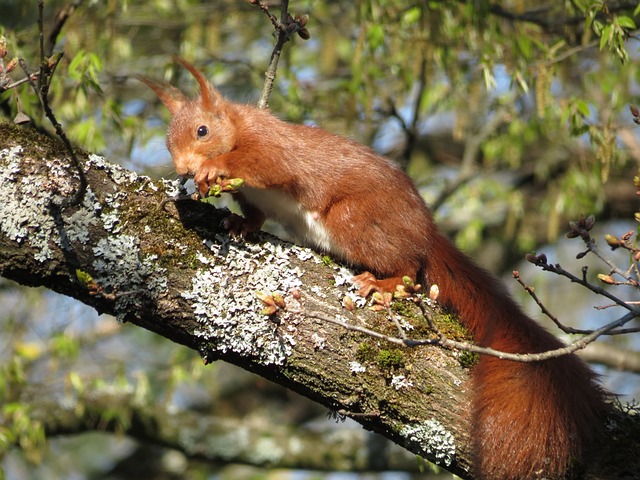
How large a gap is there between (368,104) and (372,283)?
2.32 meters

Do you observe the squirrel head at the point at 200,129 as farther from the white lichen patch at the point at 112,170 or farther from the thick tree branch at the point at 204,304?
the thick tree branch at the point at 204,304

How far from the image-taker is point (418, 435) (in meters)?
2.48

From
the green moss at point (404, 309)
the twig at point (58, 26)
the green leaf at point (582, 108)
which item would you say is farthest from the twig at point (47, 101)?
the green leaf at point (582, 108)

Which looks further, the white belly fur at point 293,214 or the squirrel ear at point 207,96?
the squirrel ear at point 207,96

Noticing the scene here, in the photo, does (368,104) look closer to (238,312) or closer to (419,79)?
(419,79)

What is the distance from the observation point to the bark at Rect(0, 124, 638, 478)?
2.47 meters

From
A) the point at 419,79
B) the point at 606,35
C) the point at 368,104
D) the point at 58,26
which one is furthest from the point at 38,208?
the point at 419,79

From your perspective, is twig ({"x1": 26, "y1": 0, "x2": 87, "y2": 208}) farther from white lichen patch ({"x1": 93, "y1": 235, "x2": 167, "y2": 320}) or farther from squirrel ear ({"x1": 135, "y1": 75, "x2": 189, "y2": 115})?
squirrel ear ({"x1": 135, "y1": 75, "x2": 189, "y2": 115})

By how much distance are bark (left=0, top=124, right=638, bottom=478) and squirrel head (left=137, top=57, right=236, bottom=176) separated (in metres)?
0.81

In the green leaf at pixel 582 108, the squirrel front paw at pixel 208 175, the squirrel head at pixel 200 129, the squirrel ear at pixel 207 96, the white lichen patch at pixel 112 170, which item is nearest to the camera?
the white lichen patch at pixel 112 170

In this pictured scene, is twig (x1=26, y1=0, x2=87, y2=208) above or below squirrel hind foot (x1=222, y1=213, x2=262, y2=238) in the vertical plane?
above

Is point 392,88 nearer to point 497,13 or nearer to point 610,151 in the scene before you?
point 497,13

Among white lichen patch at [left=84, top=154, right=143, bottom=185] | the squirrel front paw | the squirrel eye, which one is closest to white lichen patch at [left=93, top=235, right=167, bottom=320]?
white lichen patch at [left=84, top=154, right=143, bottom=185]

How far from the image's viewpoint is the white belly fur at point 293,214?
134 inches
